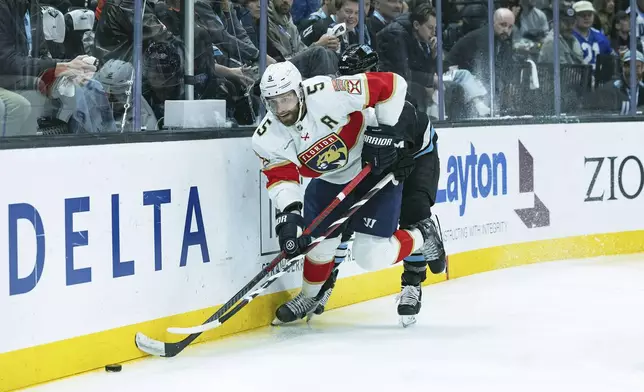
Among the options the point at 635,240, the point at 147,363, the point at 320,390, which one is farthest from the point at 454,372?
the point at 635,240

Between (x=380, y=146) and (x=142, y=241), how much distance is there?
107cm

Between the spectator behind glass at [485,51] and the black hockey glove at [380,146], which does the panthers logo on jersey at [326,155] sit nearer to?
the black hockey glove at [380,146]

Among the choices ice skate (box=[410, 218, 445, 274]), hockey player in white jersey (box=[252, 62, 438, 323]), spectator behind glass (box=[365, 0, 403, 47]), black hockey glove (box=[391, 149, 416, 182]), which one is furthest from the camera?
spectator behind glass (box=[365, 0, 403, 47])

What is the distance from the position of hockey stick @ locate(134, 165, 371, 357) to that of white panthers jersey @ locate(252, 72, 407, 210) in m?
0.10

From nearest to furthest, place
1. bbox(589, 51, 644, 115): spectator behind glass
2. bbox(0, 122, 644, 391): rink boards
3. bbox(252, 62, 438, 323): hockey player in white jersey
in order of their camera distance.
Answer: bbox(0, 122, 644, 391): rink boards → bbox(252, 62, 438, 323): hockey player in white jersey → bbox(589, 51, 644, 115): spectator behind glass

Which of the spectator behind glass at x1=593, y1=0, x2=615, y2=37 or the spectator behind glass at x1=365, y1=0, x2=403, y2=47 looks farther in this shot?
the spectator behind glass at x1=593, y1=0, x2=615, y2=37

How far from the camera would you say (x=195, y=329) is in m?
4.41

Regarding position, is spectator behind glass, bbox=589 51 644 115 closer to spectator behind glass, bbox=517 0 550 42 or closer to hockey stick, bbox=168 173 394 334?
spectator behind glass, bbox=517 0 550 42

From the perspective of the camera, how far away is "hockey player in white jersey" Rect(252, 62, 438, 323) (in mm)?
4645

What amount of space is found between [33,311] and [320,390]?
40.0 inches

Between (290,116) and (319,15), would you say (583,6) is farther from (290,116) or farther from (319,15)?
(290,116)

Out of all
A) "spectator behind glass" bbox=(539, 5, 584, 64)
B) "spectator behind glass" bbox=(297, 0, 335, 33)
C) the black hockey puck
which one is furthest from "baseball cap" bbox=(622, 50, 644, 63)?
the black hockey puck

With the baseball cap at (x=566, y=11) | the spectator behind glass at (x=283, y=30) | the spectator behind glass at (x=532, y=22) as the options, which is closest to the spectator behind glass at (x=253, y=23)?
the spectator behind glass at (x=283, y=30)

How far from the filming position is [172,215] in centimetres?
458
